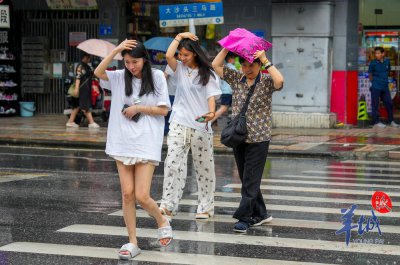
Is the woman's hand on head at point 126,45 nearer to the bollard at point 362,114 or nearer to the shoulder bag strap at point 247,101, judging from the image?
the shoulder bag strap at point 247,101

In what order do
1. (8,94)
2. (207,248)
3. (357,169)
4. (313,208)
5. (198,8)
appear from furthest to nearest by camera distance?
1. (8,94)
2. (198,8)
3. (357,169)
4. (313,208)
5. (207,248)

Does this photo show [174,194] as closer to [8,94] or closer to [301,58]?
[301,58]

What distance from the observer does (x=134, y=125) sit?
283 inches

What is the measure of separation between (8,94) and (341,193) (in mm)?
15937

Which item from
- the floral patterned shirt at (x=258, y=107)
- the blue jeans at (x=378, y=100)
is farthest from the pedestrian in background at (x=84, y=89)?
the floral patterned shirt at (x=258, y=107)

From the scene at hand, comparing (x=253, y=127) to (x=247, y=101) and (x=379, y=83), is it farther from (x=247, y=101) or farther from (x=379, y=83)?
(x=379, y=83)

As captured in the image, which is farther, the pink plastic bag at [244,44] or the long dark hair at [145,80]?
the pink plastic bag at [244,44]

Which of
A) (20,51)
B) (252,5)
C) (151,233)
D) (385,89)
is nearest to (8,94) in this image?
(20,51)

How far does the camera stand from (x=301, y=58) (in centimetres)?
2116

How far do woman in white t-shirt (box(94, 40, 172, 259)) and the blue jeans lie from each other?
1435 centimetres

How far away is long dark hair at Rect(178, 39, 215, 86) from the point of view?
8.60 m

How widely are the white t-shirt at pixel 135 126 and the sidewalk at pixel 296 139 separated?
358 inches

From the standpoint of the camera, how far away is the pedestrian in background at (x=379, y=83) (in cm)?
2073

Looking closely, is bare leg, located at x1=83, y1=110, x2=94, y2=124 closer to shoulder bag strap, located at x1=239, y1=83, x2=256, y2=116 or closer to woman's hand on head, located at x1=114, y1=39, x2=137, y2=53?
shoulder bag strap, located at x1=239, y1=83, x2=256, y2=116
